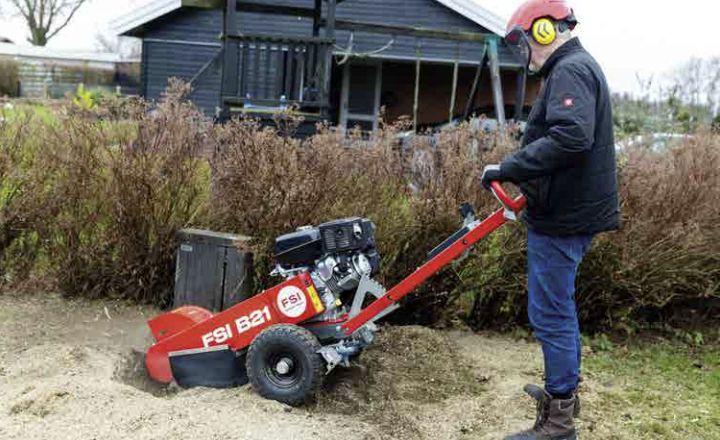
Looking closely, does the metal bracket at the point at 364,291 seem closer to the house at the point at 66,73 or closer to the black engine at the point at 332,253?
the black engine at the point at 332,253

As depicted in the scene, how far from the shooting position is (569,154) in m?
3.29

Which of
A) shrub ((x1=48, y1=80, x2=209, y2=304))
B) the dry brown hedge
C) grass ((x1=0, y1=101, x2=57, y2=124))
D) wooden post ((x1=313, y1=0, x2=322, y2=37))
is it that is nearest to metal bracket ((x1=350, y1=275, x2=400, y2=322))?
the dry brown hedge

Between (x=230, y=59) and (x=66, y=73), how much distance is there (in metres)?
37.4

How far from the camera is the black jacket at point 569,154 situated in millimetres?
3264

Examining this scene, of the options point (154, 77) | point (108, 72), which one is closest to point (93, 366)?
point (154, 77)

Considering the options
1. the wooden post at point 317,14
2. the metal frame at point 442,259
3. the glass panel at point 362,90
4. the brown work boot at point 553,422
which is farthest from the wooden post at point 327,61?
the glass panel at point 362,90

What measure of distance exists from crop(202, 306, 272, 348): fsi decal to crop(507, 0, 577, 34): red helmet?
1887 mm

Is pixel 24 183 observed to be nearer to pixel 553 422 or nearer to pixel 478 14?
pixel 553 422

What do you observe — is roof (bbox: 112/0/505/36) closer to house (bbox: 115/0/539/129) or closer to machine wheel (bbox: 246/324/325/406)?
house (bbox: 115/0/539/129)

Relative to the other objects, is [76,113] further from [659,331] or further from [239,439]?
[659,331]

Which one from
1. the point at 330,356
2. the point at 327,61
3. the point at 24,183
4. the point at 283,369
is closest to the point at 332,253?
the point at 330,356

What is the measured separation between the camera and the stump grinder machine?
3.91 metres

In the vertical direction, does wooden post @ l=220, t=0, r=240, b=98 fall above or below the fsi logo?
above

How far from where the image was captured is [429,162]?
5254 mm
